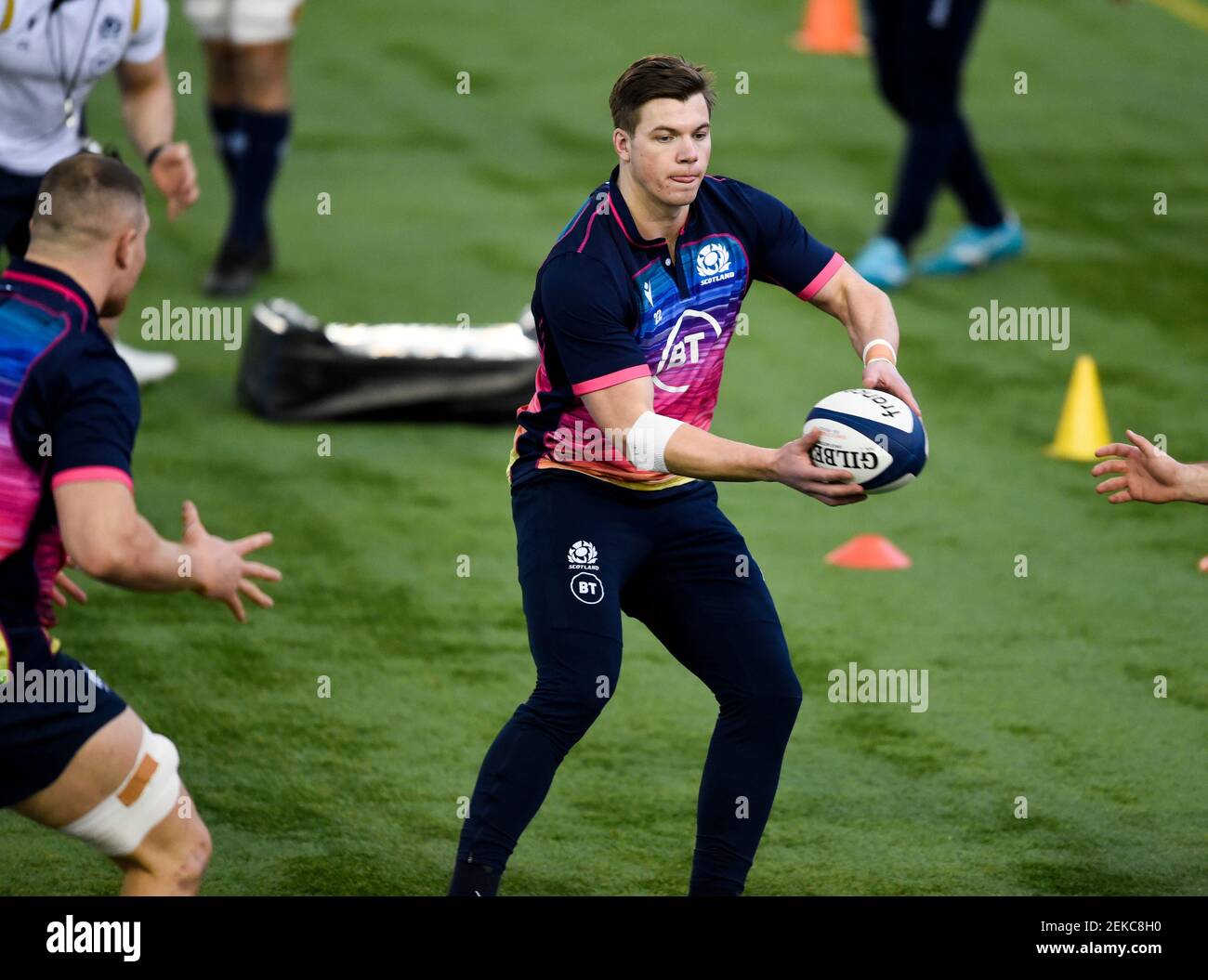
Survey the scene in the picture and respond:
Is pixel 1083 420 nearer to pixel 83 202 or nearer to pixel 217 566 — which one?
pixel 217 566

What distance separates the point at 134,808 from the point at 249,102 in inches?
A: 261

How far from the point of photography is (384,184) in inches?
464

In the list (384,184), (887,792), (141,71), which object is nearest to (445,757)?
(887,792)

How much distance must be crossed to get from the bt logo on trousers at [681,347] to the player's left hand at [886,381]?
0.40m

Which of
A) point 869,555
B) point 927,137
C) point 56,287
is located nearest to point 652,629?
point 56,287

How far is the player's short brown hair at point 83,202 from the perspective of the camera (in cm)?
390

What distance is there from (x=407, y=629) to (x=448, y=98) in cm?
729

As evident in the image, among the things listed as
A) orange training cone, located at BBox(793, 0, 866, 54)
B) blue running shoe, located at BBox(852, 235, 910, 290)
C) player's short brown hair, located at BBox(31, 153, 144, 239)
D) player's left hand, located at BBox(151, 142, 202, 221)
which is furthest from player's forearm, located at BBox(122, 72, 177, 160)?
orange training cone, located at BBox(793, 0, 866, 54)

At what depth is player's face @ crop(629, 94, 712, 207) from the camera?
4.39 meters

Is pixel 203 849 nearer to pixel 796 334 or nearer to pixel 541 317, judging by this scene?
pixel 541 317

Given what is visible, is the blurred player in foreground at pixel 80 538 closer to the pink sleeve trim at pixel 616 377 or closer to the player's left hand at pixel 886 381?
the pink sleeve trim at pixel 616 377

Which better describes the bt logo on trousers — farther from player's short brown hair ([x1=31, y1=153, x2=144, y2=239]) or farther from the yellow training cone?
the yellow training cone

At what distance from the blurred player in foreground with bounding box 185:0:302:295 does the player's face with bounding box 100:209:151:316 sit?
595 cm

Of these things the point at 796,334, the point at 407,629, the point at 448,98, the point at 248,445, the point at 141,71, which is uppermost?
the point at 448,98
